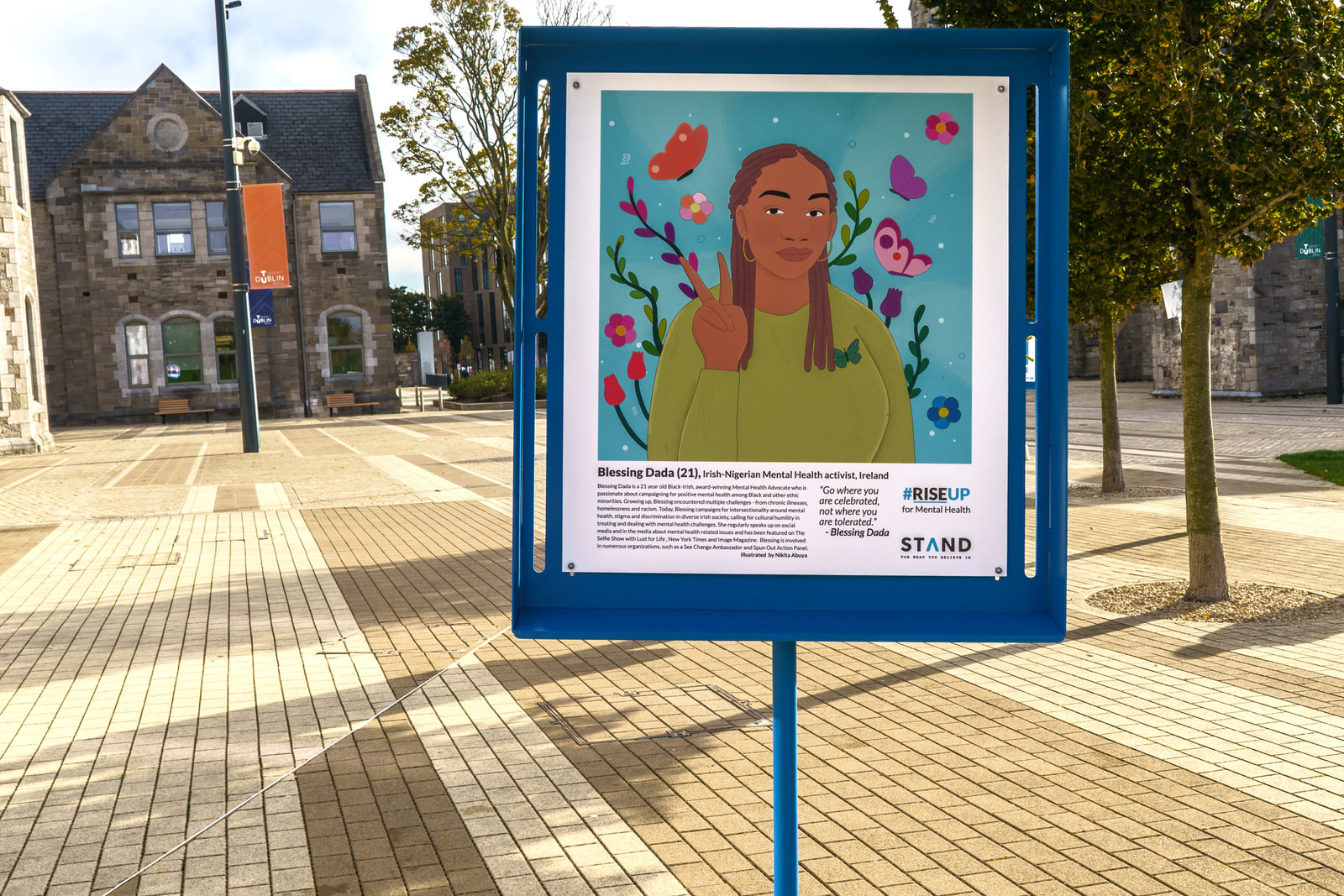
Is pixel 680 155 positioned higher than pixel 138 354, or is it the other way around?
pixel 138 354

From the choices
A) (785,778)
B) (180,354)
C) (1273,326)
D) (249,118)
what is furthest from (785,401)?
(249,118)

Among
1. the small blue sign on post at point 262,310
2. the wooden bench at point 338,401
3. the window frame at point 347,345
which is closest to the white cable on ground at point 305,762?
the small blue sign on post at point 262,310

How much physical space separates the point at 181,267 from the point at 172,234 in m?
1.16

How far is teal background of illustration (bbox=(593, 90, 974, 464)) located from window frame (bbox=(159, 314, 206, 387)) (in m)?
39.9

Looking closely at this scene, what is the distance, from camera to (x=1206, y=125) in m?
7.07

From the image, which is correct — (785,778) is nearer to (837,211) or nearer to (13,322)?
(837,211)

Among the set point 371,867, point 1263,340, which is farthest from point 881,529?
point 1263,340

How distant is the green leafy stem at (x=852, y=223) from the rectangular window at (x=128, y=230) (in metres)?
41.0

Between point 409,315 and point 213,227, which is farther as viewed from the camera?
point 409,315

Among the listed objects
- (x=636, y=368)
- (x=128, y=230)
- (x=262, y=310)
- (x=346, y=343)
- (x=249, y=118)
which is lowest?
(x=636, y=368)

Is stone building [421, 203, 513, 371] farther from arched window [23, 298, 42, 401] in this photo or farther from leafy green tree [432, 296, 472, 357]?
arched window [23, 298, 42, 401]

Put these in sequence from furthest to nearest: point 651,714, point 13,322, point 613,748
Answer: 1. point 13,322
2. point 651,714
3. point 613,748

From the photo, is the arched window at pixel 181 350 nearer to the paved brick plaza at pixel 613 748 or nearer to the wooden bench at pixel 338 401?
the wooden bench at pixel 338 401

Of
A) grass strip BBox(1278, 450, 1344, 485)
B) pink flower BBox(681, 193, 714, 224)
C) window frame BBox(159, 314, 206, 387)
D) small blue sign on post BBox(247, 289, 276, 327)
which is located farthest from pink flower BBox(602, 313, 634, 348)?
window frame BBox(159, 314, 206, 387)
